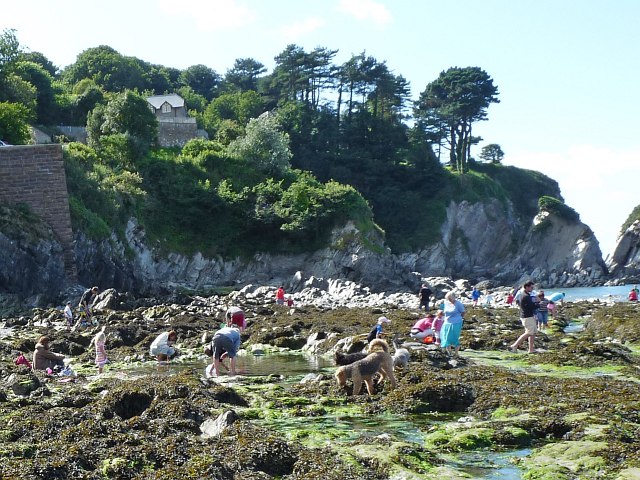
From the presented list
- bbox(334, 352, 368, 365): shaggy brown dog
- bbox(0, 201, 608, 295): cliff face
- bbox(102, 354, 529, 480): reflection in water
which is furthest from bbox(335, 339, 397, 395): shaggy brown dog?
bbox(0, 201, 608, 295): cliff face

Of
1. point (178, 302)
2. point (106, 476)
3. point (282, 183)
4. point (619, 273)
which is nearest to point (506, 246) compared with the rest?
point (619, 273)

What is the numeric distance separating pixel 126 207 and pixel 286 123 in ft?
101

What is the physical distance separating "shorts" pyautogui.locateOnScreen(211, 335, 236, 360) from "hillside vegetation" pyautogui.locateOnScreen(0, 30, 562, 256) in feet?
105

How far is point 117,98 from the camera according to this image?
222ft

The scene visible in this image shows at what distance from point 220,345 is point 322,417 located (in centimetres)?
587

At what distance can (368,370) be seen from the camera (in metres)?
14.6

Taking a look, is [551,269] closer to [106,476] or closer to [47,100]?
[47,100]

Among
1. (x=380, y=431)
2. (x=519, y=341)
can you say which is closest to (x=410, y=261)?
(x=519, y=341)

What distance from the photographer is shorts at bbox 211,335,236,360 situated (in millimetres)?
18125

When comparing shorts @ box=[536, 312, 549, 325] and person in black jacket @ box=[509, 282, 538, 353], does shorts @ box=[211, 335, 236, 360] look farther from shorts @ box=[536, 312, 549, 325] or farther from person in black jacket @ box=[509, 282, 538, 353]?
shorts @ box=[536, 312, 549, 325]

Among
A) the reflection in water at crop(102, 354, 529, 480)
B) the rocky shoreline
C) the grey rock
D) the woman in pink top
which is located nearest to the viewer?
the rocky shoreline

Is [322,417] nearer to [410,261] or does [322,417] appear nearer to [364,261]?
[364,261]

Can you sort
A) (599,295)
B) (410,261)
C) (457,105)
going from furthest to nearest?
(457,105), (410,261), (599,295)

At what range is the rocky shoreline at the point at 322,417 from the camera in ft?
30.5
